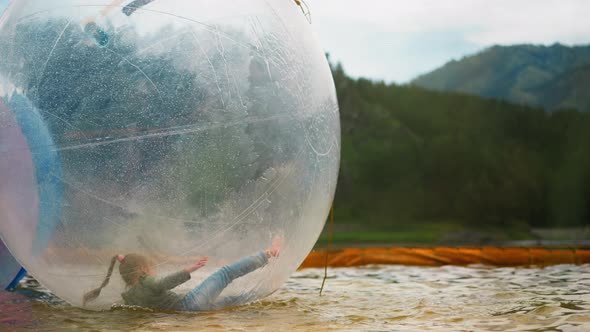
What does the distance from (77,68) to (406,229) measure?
6.94 metres

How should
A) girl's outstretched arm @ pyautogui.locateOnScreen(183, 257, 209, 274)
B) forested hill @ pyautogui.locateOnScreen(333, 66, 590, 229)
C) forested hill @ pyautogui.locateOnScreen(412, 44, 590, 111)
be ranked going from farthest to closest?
forested hill @ pyautogui.locateOnScreen(412, 44, 590, 111), forested hill @ pyautogui.locateOnScreen(333, 66, 590, 229), girl's outstretched arm @ pyautogui.locateOnScreen(183, 257, 209, 274)

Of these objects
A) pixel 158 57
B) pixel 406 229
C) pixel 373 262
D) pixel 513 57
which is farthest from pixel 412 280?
pixel 513 57

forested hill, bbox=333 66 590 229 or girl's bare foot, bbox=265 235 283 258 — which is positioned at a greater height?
forested hill, bbox=333 66 590 229

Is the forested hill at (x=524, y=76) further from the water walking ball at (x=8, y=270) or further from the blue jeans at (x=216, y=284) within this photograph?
the blue jeans at (x=216, y=284)

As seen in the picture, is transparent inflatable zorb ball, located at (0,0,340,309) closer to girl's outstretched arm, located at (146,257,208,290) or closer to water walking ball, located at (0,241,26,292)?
girl's outstretched arm, located at (146,257,208,290)

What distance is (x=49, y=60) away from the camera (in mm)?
2945

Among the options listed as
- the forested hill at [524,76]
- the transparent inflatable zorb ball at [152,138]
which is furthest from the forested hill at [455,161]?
the transparent inflatable zorb ball at [152,138]

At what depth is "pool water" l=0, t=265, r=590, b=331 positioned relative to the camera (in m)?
2.76

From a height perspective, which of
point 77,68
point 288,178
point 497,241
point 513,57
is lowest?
point 497,241

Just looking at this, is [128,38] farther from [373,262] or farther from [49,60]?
[373,262]

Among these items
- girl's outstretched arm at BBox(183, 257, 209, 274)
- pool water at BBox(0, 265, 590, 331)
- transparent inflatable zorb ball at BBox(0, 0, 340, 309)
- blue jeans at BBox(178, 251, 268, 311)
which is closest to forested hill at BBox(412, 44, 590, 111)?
pool water at BBox(0, 265, 590, 331)

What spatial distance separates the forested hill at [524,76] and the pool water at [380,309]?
7.07 m

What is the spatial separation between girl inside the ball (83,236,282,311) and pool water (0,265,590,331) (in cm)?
5

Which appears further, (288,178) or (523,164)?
(523,164)
